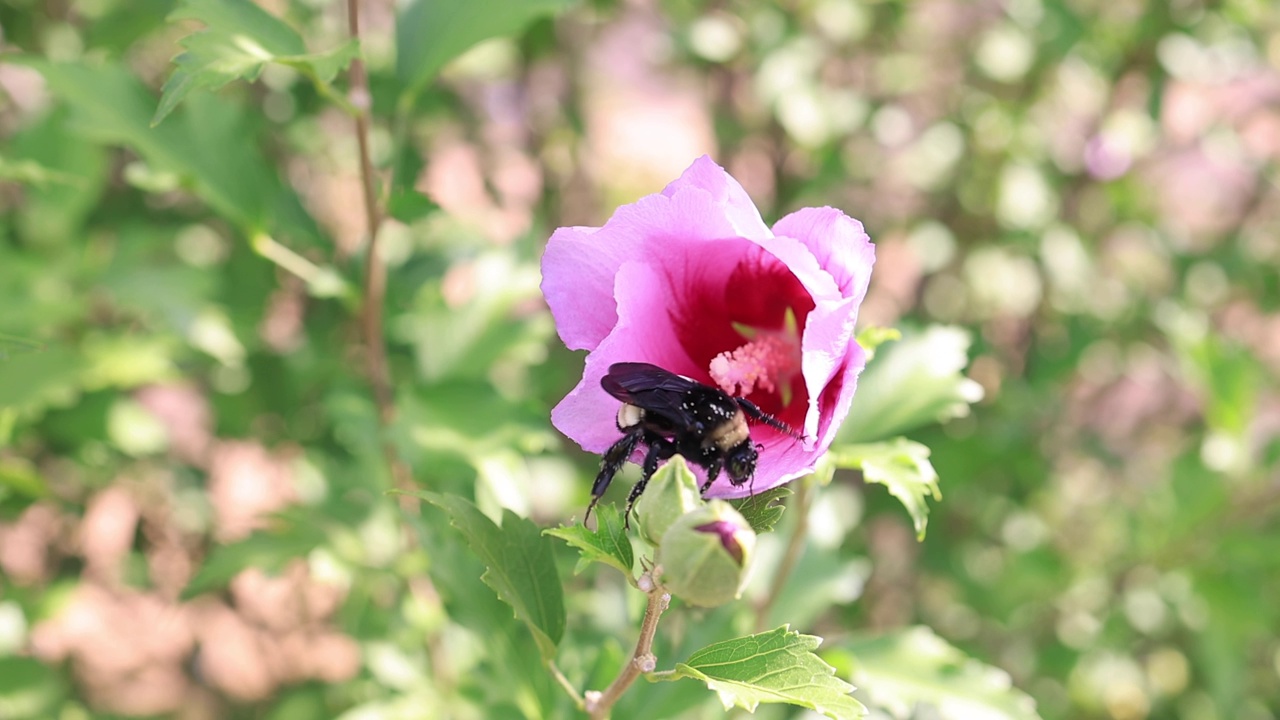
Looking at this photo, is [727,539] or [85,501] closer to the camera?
[727,539]

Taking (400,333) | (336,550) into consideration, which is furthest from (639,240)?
(400,333)

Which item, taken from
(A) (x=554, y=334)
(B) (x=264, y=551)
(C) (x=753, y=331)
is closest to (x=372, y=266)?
(B) (x=264, y=551)

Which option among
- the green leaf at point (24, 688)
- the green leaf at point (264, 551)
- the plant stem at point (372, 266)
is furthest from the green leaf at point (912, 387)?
the green leaf at point (24, 688)

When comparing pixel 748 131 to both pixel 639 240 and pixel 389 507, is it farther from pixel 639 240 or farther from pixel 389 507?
pixel 639 240

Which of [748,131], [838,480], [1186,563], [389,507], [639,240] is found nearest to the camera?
[639,240]

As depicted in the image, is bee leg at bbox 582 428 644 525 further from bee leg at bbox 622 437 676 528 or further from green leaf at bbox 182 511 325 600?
green leaf at bbox 182 511 325 600

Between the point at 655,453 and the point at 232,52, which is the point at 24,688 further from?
the point at 655,453

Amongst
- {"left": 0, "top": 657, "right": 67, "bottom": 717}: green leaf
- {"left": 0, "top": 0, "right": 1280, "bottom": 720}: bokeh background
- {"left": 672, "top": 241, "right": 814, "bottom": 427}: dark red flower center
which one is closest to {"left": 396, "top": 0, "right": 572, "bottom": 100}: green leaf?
{"left": 0, "top": 0, "right": 1280, "bottom": 720}: bokeh background
